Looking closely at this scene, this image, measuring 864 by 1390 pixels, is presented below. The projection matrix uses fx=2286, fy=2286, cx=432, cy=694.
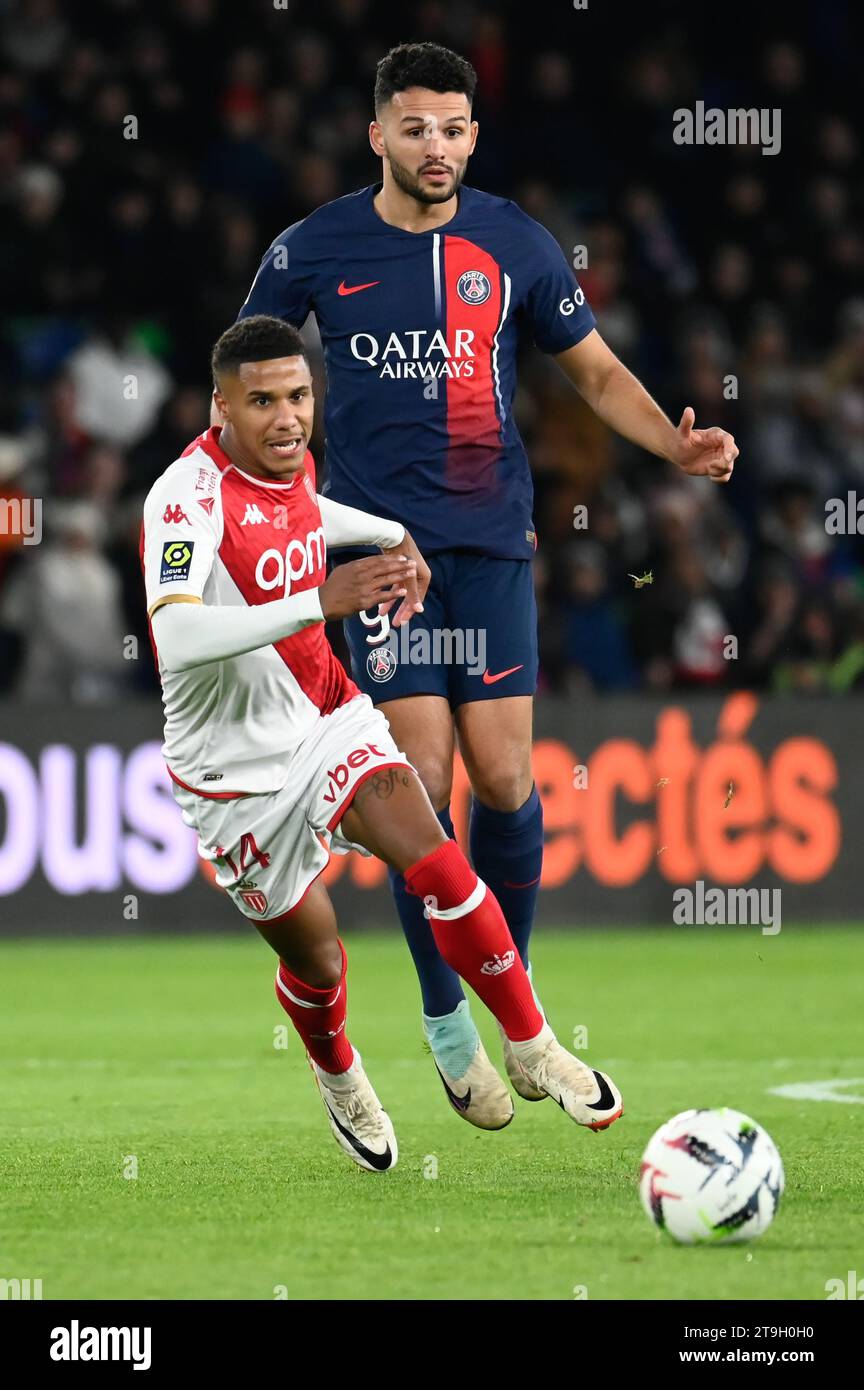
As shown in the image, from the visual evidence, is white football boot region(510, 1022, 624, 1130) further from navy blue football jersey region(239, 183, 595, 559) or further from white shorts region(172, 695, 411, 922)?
navy blue football jersey region(239, 183, 595, 559)

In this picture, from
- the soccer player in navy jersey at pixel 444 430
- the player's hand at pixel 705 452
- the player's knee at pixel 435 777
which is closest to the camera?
the player's hand at pixel 705 452

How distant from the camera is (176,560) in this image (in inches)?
206

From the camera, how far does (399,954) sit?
36.7 feet

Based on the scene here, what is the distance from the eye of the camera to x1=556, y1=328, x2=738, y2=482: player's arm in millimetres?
5824

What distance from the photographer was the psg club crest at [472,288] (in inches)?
244

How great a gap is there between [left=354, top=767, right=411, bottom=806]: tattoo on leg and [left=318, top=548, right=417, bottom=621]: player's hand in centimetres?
51

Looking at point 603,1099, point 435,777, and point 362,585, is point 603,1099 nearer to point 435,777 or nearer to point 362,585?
point 435,777

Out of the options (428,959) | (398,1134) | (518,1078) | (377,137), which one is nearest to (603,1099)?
(518,1078)

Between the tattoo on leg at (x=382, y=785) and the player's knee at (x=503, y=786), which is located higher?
the tattoo on leg at (x=382, y=785)

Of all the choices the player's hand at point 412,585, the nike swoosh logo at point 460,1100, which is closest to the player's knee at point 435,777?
the player's hand at point 412,585

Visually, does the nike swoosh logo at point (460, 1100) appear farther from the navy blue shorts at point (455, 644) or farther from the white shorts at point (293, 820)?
the navy blue shorts at point (455, 644)

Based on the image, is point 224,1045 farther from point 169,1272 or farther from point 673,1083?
point 169,1272

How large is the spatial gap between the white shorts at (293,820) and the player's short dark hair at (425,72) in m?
1.70

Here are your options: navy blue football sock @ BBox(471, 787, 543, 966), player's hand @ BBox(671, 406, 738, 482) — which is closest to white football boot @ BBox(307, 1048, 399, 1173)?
navy blue football sock @ BBox(471, 787, 543, 966)
